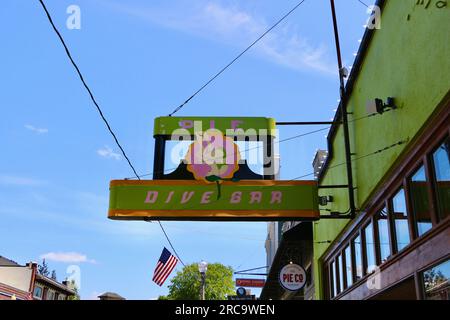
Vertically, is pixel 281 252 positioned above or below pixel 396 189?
above

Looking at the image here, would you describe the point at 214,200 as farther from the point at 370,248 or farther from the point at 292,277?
the point at 292,277

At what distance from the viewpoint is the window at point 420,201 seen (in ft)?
21.4

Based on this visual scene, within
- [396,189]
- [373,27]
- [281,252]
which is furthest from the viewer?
[281,252]

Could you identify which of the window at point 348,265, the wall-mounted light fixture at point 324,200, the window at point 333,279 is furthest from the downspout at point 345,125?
the window at point 333,279

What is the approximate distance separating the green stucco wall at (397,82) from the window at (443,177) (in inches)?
16.3

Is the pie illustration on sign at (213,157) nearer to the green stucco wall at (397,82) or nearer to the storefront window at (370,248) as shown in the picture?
the green stucco wall at (397,82)

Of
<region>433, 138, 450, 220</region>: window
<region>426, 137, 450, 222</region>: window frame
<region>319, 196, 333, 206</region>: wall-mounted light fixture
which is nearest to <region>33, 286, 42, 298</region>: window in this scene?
<region>319, 196, 333, 206</region>: wall-mounted light fixture

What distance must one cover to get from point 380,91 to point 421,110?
1908mm

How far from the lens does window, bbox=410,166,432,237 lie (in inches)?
257
